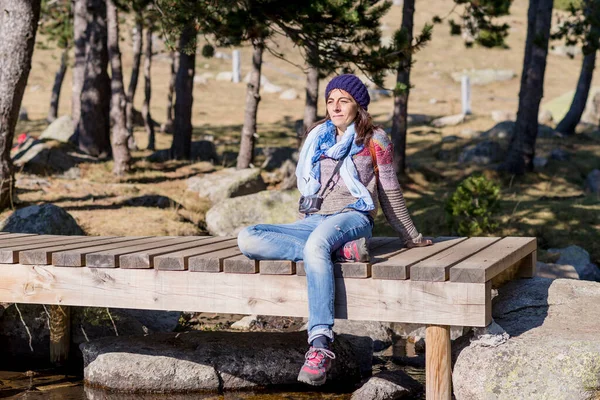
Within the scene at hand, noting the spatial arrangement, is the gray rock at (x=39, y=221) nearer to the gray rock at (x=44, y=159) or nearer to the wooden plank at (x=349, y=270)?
the wooden plank at (x=349, y=270)

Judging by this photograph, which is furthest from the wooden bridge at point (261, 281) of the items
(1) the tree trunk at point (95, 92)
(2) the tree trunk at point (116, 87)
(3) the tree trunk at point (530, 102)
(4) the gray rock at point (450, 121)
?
(4) the gray rock at point (450, 121)

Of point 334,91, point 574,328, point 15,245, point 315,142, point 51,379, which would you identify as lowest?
point 51,379

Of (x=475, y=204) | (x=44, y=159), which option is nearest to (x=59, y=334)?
(x=475, y=204)

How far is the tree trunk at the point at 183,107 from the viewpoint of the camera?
17.8 metres

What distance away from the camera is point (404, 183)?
16.2m

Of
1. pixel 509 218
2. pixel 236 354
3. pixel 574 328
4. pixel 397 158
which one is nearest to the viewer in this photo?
pixel 574 328

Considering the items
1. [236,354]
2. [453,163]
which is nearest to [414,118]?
[453,163]

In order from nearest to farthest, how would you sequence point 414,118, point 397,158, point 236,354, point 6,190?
point 236,354 < point 6,190 < point 397,158 < point 414,118

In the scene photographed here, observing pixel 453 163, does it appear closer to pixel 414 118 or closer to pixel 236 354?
pixel 414 118

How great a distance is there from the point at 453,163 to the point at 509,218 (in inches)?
255

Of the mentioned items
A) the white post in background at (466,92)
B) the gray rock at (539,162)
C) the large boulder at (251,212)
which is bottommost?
the large boulder at (251,212)

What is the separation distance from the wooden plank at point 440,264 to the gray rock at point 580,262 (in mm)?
4645

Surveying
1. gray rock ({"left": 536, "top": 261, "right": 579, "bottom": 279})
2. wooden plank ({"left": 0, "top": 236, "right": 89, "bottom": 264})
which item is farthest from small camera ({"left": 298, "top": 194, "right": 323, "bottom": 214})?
gray rock ({"left": 536, "top": 261, "right": 579, "bottom": 279})

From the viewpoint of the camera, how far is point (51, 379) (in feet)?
22.2
